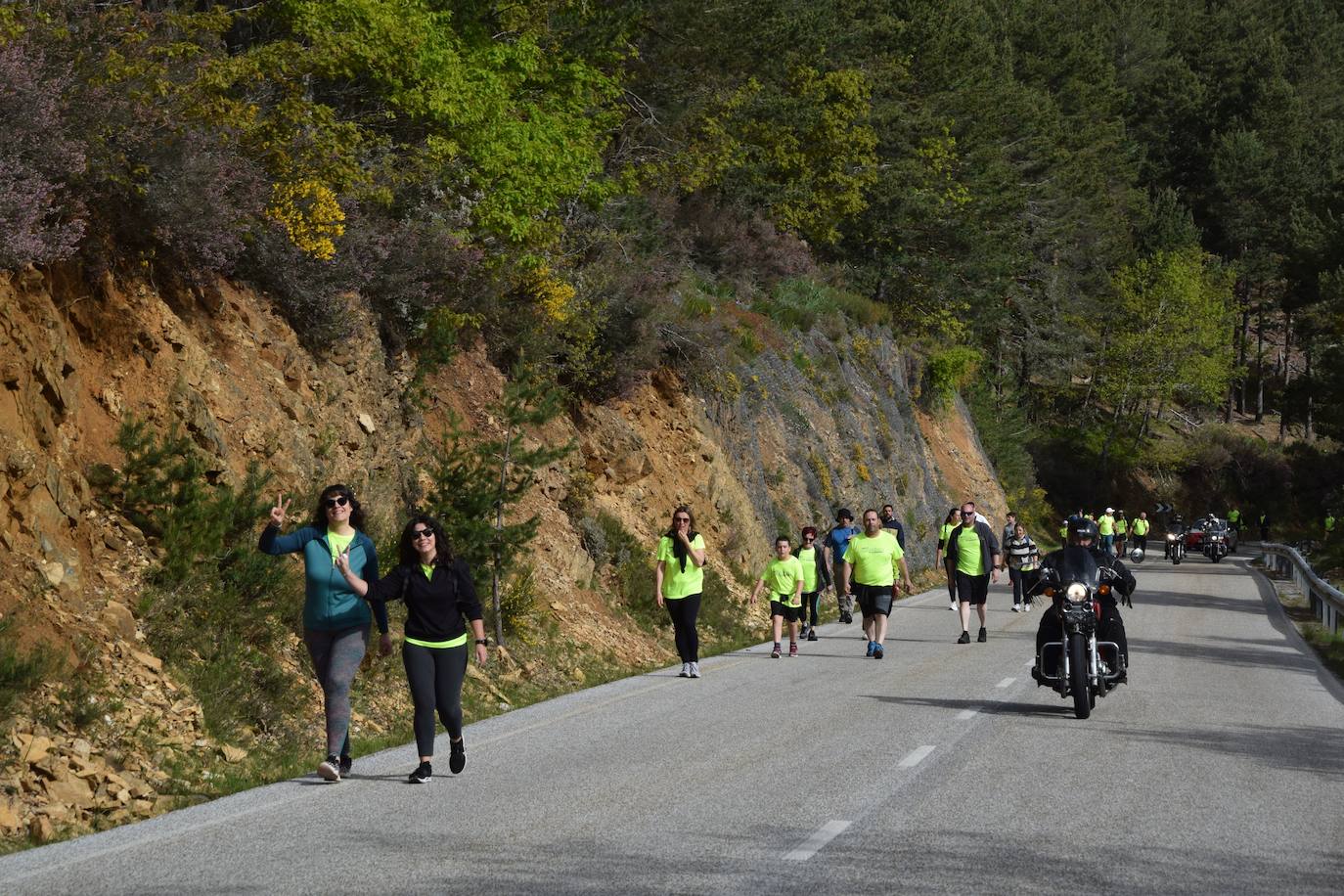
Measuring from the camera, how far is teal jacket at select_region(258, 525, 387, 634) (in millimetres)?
10539

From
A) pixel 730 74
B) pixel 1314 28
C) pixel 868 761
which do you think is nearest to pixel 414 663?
pixel 868 761

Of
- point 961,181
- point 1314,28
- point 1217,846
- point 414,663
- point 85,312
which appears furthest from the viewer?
point 1314,28

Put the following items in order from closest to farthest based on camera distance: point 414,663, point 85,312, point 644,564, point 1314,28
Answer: point 414,663 < point 85,312 < point 644,564 < point 1314,28

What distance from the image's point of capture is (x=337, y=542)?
35.1 ft

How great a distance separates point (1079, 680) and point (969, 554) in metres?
9.51

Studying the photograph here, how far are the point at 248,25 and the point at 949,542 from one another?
12198 mm

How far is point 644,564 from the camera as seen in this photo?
968 inches

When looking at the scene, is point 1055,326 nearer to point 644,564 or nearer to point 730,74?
point 730,74

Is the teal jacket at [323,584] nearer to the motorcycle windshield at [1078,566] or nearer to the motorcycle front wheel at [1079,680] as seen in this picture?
the motorcycle front wheel at [1079,680]

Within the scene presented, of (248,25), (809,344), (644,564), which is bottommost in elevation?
(644,564)

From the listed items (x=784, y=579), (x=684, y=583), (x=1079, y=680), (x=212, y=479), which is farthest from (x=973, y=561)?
(x=212, y=479)

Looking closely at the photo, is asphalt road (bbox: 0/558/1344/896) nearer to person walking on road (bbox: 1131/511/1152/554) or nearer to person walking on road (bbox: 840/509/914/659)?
person walking on road (bbox: 840/509/914/659)

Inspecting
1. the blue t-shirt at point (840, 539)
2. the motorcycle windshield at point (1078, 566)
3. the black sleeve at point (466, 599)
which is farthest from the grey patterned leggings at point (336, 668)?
the blue t-shirt at point (840, 539)

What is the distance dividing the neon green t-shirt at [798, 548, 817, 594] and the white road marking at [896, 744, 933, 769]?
9.81 meters
